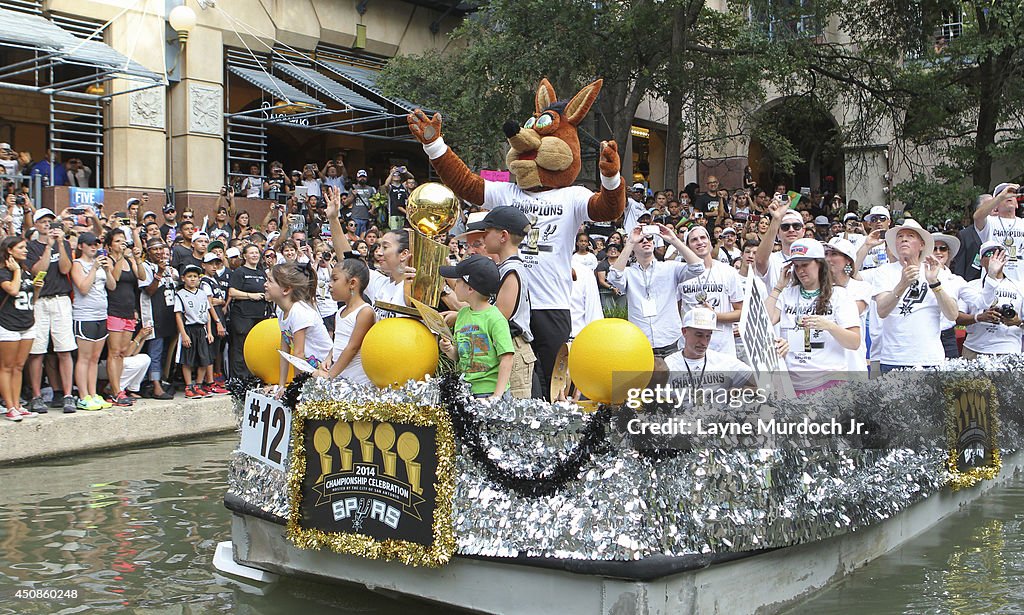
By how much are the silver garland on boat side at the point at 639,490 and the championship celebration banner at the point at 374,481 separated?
0.08 m

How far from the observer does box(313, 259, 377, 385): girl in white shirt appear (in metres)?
6.23

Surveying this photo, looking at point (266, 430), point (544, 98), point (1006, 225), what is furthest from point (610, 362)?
point (1006, 225)

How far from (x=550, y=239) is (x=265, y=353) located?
1.97 m

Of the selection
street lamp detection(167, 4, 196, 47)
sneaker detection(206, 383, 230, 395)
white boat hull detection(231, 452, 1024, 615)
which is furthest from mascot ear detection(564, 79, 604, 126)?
street lamp detection(167, 4, 196, 47)

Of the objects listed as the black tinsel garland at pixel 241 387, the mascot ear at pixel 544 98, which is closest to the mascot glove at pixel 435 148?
the mascot ear at pixel 544 98

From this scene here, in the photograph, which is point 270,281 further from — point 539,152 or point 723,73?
point 723,73

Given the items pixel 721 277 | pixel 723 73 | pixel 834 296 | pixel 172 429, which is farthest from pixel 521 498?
pixel 723 73

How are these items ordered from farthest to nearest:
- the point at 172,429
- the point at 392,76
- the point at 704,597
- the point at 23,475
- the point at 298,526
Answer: the point at 392,76 → the point at 172,429 → the point at 23,475 → the point at 298,526 → the point at 704,597

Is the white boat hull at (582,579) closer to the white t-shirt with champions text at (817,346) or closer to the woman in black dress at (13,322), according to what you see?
the white t-shirt with champions text at (817,346)

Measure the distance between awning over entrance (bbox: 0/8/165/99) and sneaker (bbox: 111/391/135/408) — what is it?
263 inches

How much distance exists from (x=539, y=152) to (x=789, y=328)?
6.63 ft

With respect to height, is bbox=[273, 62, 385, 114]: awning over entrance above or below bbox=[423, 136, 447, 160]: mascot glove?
above

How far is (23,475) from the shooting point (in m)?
9.32

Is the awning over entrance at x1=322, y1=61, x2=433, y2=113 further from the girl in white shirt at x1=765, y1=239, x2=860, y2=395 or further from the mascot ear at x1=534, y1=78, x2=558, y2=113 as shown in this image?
the girl in white shirt at x1=765, y1=239, x2=860, y2=395
